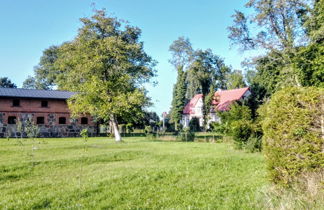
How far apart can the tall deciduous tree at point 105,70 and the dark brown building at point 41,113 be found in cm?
472

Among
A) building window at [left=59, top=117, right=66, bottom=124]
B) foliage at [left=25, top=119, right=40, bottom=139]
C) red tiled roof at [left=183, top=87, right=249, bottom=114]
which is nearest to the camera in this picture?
foliage at [left=25, top=119, right=40, bottom=139]

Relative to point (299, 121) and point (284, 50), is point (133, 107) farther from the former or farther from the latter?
point (299, 121)

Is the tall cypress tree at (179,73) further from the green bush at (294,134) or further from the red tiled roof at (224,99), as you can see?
the green bush at (294,134)

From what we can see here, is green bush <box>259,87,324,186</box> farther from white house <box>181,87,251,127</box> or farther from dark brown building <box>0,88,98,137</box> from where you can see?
white house <box>181,87,251,127</box>

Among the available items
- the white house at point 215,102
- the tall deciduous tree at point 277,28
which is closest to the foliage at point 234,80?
the white house at point 215,102

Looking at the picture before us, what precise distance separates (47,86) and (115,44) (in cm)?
3227

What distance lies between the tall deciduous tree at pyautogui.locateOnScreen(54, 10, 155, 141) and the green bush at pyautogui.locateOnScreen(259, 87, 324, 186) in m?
16.8

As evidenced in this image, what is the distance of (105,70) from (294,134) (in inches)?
861

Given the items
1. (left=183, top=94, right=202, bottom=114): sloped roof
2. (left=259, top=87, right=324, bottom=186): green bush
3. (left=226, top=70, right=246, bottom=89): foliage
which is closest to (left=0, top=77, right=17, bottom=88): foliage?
(left=183, top=94, right=202, bottom=114): sloped roof

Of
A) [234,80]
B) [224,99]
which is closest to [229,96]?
[224,99]

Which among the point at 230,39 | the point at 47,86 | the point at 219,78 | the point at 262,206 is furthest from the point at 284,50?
the point at 47,86

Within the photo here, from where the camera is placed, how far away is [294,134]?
5105 millimetres

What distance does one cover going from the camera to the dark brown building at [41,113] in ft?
97.0

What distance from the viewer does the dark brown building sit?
29.6m
